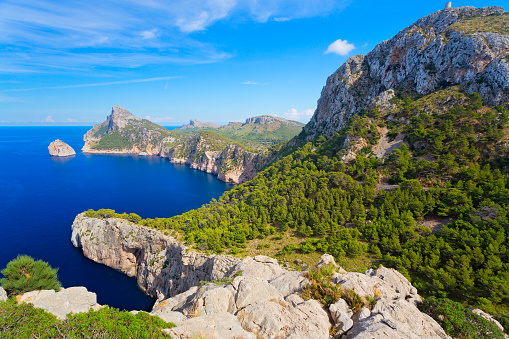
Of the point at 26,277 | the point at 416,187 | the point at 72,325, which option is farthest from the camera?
the point at 416,187

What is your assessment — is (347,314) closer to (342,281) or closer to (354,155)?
(342,281)

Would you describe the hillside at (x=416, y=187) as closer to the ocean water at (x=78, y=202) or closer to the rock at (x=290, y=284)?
the rock at (x=290, y=284)

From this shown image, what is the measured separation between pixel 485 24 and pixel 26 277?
343 ft

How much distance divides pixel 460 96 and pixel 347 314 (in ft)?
210

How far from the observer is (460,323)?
48.1 feet

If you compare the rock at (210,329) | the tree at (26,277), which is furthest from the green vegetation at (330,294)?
the tree at (26,277)

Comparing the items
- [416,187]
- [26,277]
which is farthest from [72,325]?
[416,187]

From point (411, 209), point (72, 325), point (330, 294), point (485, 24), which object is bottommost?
point (330, 294)

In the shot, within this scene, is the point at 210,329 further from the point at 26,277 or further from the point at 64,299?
the point at 26,277

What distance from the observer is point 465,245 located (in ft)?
88.1

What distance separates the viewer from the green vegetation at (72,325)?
10.3m

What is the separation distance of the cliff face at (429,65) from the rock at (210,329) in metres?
68.6

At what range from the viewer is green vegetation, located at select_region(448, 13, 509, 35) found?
55.2 m

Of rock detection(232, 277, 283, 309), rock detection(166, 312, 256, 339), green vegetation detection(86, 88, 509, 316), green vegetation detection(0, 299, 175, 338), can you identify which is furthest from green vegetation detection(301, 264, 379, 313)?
green vegetation detection(86, 88, 509, 316)
